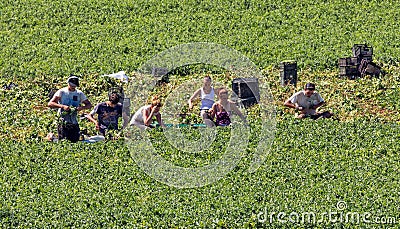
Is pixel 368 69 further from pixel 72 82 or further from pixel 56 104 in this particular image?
pixel 56 104

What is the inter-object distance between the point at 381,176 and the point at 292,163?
1.83 meters

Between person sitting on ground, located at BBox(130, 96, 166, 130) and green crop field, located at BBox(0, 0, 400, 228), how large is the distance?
0.33 meters

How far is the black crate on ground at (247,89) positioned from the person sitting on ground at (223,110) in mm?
1989

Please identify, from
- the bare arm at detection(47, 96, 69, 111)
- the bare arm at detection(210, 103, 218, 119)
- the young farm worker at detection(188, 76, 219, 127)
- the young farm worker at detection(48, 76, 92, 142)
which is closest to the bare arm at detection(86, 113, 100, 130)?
the young farm worker at detection(48, 76, 92, 142)

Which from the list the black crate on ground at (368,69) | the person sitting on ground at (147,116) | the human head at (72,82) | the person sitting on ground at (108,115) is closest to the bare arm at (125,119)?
the person sitting on ground at (108,115)

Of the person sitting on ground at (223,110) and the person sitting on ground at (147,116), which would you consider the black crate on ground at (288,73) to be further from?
the person sitting on ground at (147,116)

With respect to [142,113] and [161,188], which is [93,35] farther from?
[161,188]

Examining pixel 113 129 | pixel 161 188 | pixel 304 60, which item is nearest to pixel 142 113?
pixel 113 129

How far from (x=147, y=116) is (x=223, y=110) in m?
1.74

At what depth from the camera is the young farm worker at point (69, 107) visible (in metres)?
22.0

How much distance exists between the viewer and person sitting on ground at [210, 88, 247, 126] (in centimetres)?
2245

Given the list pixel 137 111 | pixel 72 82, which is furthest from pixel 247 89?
pixel 72 82

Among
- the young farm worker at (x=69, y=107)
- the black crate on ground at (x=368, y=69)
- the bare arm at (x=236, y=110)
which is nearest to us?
the young farm worker at (x=69, y=107)

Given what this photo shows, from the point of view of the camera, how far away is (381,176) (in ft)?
63.1
